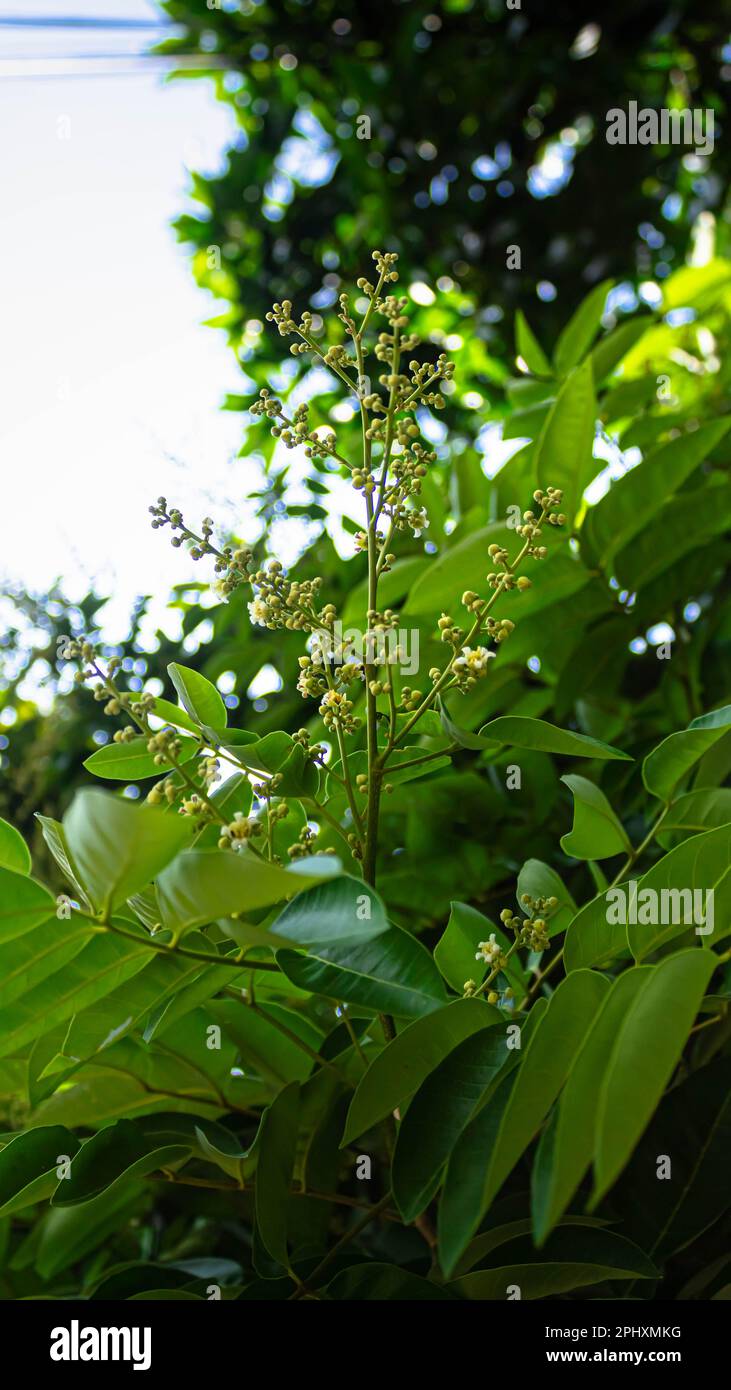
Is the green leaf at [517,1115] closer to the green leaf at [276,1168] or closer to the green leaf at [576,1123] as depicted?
the green leaf at [576,1123]

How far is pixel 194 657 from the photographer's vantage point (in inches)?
44.5

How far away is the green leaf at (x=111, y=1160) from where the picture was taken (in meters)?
0.48

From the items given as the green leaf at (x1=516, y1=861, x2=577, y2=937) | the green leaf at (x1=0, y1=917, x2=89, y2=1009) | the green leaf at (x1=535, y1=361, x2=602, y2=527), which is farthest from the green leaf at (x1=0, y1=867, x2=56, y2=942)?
the green leaf at (x1=535, y1=361, x2=602, y2=527)

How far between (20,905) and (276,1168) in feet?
0.56

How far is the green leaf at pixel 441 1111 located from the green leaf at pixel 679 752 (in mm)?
150

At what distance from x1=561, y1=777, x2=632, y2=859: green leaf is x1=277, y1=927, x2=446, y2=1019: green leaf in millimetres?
118

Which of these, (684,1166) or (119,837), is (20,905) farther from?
(684,1166)

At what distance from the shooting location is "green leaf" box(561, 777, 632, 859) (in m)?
0.48

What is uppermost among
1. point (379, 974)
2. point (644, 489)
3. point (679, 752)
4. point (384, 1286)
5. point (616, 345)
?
point (616, 345)

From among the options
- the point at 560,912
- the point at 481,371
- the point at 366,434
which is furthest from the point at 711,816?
the point at 481,371

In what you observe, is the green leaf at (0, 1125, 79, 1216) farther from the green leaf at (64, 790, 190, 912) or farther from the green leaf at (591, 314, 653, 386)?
the green leaf at (591, 314, 653, 386)

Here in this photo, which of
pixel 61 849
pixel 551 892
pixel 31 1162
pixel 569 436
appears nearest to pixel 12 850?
pixel 61 849

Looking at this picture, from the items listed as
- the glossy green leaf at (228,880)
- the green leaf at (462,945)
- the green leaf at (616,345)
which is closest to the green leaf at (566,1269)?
the green leaf at (462,945)

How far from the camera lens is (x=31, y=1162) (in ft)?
1.60
